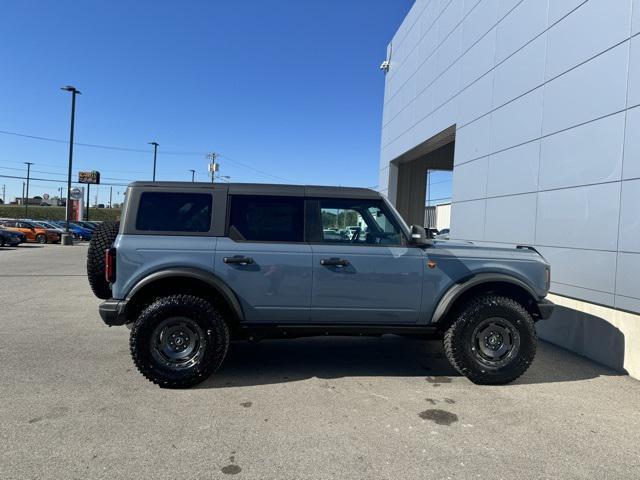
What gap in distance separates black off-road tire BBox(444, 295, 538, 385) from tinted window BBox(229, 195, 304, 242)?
74.1 inches

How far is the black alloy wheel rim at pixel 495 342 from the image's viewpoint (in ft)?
14.9

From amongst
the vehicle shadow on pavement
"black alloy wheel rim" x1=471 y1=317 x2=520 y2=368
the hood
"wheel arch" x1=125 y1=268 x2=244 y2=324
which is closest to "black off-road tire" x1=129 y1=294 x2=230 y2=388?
"wheel arch" x1=125 y1=268 x2=244 y2=324

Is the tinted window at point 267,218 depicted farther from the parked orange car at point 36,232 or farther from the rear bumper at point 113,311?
the parked orange car at point 36,232

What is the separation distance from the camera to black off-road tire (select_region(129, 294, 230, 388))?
13.8 ft

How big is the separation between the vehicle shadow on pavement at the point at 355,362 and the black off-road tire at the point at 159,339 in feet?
0.85

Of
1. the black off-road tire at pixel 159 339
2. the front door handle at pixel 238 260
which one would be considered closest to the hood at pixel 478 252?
the front door handle at pixel 238 260

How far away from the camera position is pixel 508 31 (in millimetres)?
8344

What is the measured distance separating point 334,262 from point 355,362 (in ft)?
4.91

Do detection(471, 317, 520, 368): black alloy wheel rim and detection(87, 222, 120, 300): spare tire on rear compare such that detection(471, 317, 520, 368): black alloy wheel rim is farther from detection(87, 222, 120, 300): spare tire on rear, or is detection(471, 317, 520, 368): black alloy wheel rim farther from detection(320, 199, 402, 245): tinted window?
detection(87, 222, 120, 300): spare tire on rear

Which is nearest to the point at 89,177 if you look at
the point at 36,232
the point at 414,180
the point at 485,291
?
the point at 36,232

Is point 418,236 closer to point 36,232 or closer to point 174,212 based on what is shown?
point 174,212

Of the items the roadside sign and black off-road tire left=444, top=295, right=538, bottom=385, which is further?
the roadside sign

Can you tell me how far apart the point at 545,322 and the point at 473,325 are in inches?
107

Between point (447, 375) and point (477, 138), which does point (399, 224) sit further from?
point (477, 138)
